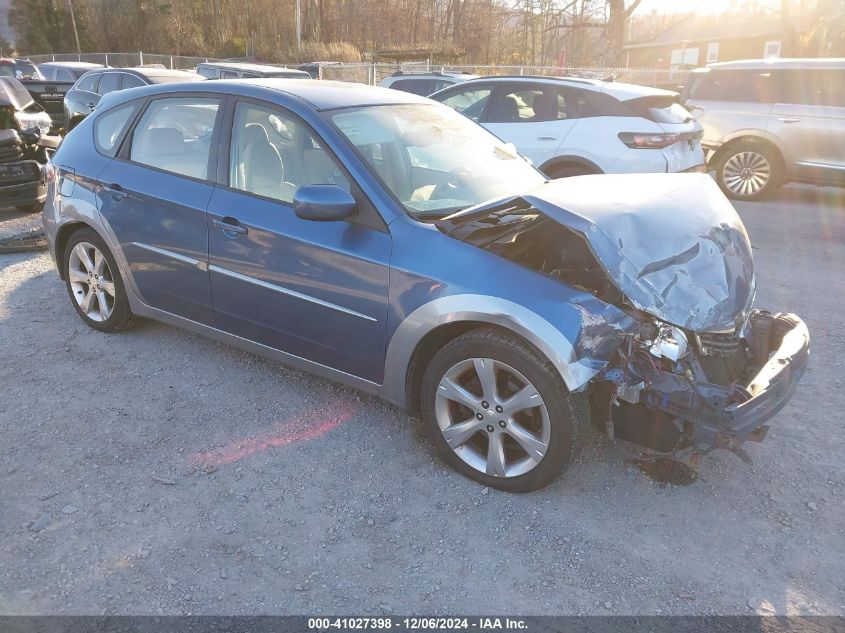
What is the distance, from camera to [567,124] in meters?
7.69

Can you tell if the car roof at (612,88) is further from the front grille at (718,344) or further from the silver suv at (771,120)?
the front grille at (718,344)

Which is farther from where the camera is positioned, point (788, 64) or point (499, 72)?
point (499, 72)

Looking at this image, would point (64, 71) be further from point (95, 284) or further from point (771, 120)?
point (771, 120)

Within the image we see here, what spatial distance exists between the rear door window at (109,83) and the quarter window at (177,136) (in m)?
10.0

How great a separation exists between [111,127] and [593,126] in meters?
5.26

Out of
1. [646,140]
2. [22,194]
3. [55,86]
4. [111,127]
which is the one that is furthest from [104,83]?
[646,140]

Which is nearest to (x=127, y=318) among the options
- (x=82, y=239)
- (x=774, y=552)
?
(x=82, y=239)

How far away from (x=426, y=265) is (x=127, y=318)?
2.60m

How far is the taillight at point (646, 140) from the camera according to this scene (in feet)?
23.9

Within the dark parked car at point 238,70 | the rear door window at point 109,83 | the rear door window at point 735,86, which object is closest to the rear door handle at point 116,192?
the rear door window at point 735,86

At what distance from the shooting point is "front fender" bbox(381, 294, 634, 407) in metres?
2.69

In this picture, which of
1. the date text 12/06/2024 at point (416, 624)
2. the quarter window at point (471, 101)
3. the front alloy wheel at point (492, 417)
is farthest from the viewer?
the quarter window at point (471, 101)

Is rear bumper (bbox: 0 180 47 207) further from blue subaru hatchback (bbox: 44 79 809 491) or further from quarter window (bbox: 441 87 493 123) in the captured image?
quarter window (bbox: 441 87 493 123)

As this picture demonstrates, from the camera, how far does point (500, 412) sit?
9.64 feet
